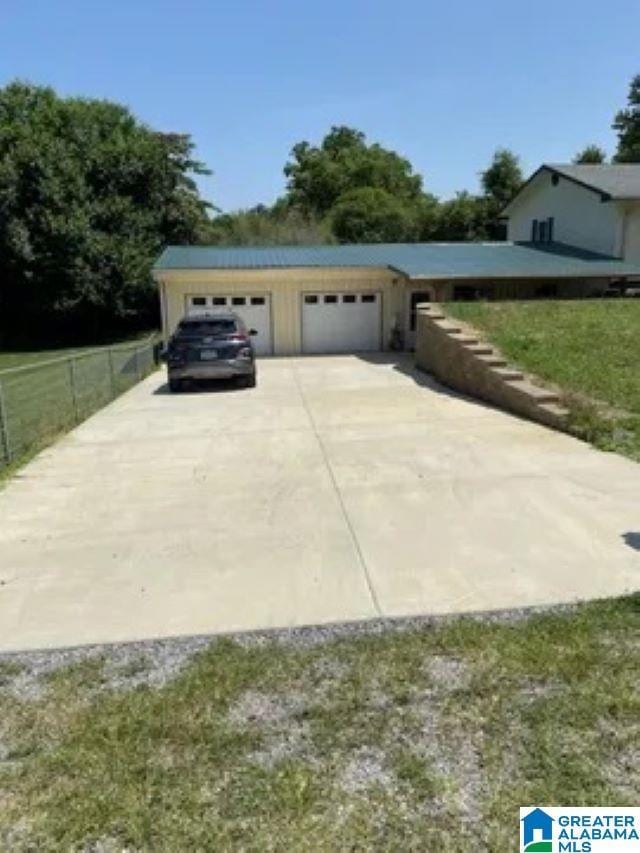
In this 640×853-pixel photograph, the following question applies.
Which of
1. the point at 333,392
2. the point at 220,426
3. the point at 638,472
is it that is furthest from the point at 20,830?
the point at 333,392

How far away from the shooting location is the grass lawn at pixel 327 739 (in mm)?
2328

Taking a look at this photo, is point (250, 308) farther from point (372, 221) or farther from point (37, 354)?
point (372, 221)

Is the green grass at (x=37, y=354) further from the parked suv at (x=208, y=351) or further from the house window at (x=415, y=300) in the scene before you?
the house window at (x=415, y=300)

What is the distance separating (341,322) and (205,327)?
24.8ft

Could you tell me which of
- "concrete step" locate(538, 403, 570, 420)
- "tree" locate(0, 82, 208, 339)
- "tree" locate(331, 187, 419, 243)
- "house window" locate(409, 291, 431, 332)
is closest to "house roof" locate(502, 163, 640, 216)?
"house window" locate(409, 291, 431, 332)

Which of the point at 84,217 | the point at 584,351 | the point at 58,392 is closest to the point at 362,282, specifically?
the point at 584,351

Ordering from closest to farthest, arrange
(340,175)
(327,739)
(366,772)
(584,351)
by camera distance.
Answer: (366,772) < (327,739) < (584,351) < (340,175)

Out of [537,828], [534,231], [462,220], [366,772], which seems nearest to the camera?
[537,828]

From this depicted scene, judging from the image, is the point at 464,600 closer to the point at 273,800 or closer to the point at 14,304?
the point at 273,800

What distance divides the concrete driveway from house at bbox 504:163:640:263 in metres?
13.9

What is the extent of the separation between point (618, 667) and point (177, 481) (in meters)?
4.90

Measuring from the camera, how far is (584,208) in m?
21.9

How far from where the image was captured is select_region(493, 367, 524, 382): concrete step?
11.0 metres

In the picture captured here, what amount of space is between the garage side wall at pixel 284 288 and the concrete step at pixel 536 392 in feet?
32.1
